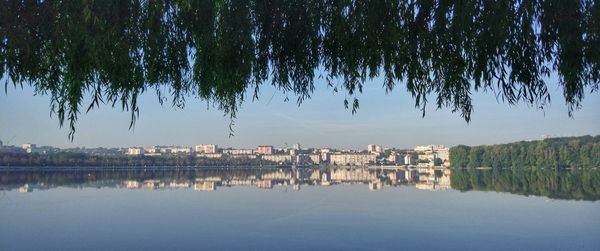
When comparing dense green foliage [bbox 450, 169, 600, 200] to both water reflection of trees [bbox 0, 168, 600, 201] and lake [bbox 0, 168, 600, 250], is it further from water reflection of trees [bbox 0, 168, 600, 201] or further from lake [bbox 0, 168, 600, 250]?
lake [bbox 0, 168, 600, 250]

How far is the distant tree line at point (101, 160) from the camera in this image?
77512mm

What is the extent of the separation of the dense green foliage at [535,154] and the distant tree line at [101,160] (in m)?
46.8

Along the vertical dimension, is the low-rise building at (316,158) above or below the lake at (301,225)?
above

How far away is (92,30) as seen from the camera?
274cm

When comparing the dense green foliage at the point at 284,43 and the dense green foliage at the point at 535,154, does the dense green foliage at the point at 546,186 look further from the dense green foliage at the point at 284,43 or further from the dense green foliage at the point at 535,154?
the dense green foliage at the point at 284,43

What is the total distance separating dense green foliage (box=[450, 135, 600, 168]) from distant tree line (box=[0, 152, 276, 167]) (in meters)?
46.8

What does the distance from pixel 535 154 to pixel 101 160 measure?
240ft

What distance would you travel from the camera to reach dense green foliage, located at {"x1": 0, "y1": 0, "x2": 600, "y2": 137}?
2.79 meters

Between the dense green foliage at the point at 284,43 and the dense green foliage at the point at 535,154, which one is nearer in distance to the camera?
the dense green foliage at the point at 284,43

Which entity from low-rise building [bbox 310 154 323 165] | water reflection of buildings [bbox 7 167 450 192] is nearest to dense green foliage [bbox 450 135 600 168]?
water reflection of buildings [bbox 7 167 450 192]

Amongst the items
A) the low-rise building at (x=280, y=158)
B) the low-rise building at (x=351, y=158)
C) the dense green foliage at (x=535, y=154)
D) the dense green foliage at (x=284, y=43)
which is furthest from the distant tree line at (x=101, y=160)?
the dense green foliage at (x=284, y=43)

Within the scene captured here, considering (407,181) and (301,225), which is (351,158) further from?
(301,225)

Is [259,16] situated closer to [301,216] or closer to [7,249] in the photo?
[7,249]

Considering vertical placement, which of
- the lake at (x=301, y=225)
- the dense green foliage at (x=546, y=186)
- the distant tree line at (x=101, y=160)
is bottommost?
the lake at (x=301, y=225)
